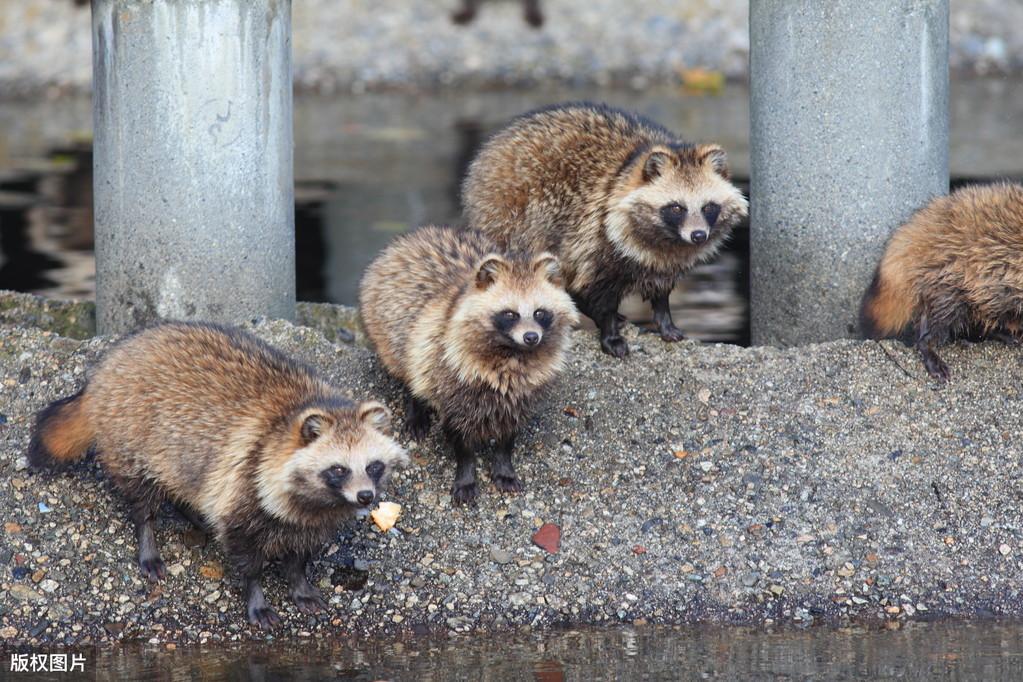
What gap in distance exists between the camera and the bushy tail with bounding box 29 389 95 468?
5.86 meters

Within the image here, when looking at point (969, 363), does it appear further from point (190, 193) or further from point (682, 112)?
point (682, 112)

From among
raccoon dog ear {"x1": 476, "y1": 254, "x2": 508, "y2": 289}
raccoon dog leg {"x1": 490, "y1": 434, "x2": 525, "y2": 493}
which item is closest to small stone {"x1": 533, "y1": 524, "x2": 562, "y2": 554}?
raccoon dog leg {"x1": 490, "y1": 434, "x2": 525, "y2": 493}

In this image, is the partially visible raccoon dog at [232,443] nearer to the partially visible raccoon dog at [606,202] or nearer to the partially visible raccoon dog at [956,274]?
the partially visible raccoon dog at [606,202]

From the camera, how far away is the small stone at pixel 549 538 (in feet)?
18.8

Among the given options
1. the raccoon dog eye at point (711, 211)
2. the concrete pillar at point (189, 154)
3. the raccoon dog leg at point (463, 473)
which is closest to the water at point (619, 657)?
the raccoon dog leg at point (463, 473)

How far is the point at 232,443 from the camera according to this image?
5.47 metres

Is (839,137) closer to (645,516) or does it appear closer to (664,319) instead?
(664,319)

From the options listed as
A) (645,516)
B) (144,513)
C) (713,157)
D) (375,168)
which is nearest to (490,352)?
(645,516)

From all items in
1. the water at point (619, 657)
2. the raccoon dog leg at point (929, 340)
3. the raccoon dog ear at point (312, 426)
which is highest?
the raccoon dog leg at point (929, 340)

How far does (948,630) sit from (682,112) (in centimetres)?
1166

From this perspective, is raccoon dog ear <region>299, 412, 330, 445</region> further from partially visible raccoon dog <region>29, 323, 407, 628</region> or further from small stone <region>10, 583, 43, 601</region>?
small stone <region>10, 583, 43, 601</region>

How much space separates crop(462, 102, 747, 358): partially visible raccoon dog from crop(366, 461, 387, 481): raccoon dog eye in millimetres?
1841

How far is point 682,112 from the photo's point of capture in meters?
16.5

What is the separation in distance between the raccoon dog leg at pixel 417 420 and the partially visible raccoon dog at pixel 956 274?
1.96 meters
